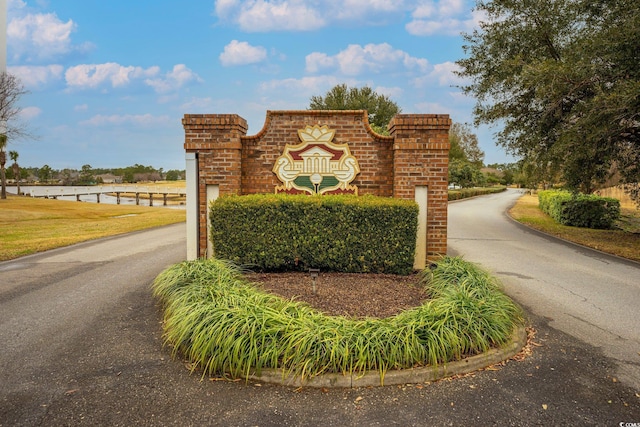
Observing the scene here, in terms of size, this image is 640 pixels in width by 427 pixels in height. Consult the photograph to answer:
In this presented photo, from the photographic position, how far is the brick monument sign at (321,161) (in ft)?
22.7

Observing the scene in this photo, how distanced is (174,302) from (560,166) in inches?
486

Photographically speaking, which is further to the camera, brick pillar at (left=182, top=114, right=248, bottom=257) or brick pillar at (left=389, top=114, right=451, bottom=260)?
brick pillar at (left=182, top=114, right=248, bottom=257)

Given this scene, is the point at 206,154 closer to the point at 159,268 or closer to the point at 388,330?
the point at 159,268

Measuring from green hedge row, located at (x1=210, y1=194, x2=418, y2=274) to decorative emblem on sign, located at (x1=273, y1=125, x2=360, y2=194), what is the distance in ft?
2.88

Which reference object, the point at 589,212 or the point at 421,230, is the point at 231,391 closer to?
the point at 421,230

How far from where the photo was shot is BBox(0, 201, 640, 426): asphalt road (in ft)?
9.44

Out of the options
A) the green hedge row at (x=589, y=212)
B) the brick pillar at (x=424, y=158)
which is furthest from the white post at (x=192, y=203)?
the green hedge row at (x=589, y=212)

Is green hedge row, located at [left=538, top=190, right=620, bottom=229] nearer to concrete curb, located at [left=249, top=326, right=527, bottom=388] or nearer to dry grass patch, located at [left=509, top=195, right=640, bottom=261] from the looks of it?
dry grass patch, located at [left=509, top=195, right=640, bottom=261]

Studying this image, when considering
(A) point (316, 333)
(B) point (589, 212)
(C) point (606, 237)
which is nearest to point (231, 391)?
(A) point (316, 333)

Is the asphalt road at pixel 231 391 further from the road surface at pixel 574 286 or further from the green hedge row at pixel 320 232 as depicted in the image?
the green hedge row at pixel 320 232

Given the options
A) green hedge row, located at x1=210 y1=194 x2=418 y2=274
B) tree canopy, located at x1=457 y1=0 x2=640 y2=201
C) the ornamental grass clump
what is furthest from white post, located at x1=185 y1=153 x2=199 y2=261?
tree canopy, located at x1=457 y1=0 x2=640 y2=201

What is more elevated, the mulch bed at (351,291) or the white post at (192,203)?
the white post at (192,203)

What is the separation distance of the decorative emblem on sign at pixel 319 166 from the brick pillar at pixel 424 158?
2.80 ft

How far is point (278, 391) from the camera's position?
323cm
